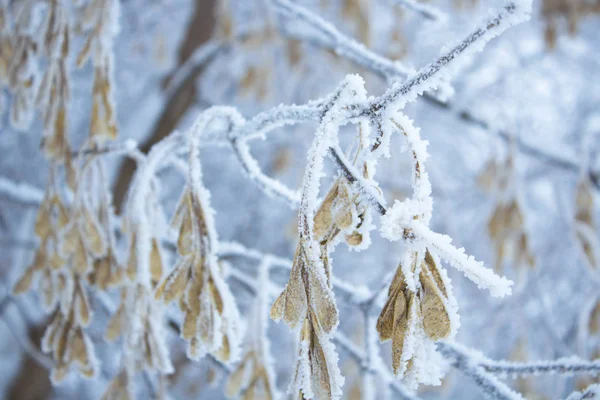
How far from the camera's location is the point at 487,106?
151 inches

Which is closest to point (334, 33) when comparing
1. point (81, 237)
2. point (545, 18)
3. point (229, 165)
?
point (81, 237)

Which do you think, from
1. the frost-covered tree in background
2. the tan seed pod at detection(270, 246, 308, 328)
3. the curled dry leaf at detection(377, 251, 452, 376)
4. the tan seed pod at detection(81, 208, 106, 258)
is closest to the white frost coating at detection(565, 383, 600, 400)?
the frost-covered tree in background

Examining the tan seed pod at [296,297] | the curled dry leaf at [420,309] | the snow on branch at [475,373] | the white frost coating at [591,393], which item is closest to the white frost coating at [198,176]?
the tan seed pod at [296,297]

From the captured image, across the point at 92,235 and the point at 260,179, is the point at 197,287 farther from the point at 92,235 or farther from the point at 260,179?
the point at 92,235

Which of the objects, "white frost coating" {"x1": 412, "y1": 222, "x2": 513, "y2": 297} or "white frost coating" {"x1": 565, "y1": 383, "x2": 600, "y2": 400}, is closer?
"white frost coating" {"x1": 412, "y1": 222, "x2": 513, "y2": 297}

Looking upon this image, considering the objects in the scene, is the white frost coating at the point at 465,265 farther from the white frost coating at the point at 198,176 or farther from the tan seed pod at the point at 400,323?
the white frost coating at the point at 198,176

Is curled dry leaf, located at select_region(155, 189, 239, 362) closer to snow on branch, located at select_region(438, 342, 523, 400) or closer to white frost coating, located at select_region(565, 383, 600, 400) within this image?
snow on branch, located at select_region(438, 342, 523, 400)

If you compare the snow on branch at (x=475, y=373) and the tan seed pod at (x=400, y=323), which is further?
the snow on branch at (x=475, y=373)

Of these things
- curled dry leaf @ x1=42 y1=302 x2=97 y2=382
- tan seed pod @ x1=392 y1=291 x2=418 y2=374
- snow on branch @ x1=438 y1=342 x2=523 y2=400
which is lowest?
curled dry leaf @ x1=42 y1=302 x2=97 y2=382

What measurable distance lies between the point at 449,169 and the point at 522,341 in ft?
8.97

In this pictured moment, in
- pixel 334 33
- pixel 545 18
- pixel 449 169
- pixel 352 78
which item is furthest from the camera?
pixel 449 169

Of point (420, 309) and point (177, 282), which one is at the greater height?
point (420, 309)

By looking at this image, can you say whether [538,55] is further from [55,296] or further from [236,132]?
[55,296]

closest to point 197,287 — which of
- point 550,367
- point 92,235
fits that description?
point 92,235
